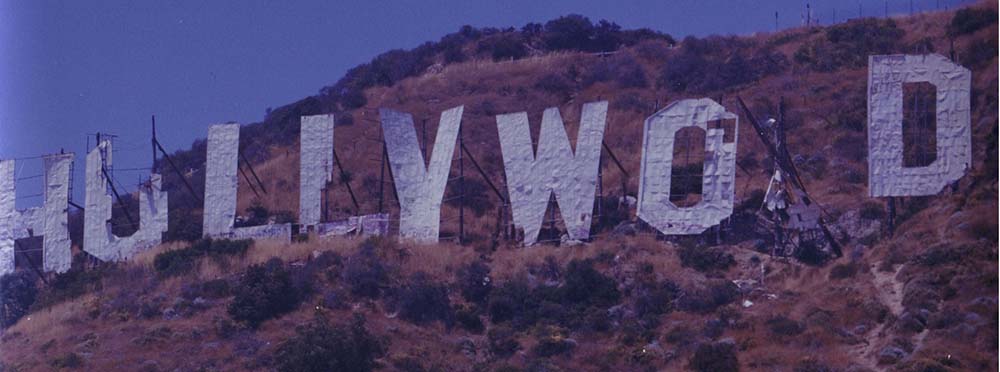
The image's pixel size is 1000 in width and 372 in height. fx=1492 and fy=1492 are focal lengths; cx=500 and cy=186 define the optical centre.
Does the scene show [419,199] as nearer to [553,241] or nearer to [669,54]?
[553,241]

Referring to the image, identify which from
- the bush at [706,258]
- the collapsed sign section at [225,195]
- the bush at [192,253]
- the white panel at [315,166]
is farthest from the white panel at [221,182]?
the bush at [706,258]

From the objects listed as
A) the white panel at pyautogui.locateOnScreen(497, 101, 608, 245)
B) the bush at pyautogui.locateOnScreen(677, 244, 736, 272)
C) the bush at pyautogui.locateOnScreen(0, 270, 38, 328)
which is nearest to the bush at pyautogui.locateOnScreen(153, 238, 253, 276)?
the bush at pyautogui.locateOnScreen(0, 270, 38, 328)

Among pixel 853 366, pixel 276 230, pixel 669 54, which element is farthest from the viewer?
pixel 669 54

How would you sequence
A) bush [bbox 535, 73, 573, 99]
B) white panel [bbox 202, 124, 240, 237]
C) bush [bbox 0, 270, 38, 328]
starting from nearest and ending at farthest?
bush [bbox 0, 270, 38, 328], white panel [bbox 202, 124, 240, 237], bush [bbox 535, 73, 573, 99]

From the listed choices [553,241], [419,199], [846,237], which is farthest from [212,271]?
[846,237]

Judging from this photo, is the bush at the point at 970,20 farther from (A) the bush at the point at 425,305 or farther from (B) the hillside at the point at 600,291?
(A) the bush at the point at 425,305

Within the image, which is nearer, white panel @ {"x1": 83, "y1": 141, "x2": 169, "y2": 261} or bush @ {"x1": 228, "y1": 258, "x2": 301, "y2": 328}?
bush @ {"x1": 228, "y1": 258, "x2": 301, "y2": 328}

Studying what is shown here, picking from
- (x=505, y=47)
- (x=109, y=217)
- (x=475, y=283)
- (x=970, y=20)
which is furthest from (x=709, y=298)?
(x=505, y=47)

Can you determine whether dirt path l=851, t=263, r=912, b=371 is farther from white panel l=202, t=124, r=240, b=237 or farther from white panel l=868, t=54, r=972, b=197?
white panel l=202, t=124, r=240, b=237
